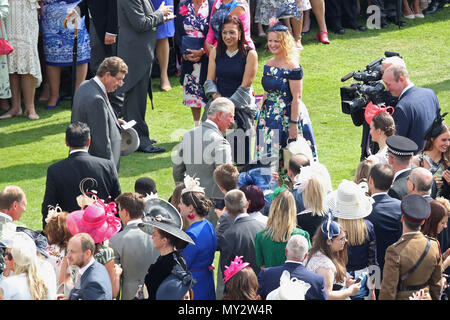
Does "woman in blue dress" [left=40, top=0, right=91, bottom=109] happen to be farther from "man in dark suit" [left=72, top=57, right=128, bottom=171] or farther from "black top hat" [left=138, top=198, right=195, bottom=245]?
"black top hat" [left=138, top=198, right=195, bottom=245]

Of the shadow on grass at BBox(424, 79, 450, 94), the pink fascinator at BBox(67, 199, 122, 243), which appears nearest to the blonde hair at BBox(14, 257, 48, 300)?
the pink fascinator at BBox(67, 199, 122, 243)

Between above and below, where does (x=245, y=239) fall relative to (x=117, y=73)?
below

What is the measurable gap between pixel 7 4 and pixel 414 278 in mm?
7332

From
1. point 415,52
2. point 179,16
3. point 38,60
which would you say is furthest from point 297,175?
point 415,52

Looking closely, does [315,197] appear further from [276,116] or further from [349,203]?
[276,116]

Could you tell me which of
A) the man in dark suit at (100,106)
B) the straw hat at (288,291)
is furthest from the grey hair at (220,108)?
the straw hat at (288,291)

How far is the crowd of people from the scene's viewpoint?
5.71m

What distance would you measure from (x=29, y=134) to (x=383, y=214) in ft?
19.9

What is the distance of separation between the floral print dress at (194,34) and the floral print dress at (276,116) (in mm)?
1661

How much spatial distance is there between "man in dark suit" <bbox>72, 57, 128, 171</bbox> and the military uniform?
3.37 meters

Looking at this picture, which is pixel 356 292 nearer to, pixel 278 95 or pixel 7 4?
pixel 278 95

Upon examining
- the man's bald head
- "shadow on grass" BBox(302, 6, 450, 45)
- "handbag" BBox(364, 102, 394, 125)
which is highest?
the man's bald head

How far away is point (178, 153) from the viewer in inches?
312

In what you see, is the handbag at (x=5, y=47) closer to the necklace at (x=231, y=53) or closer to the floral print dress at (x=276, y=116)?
the necklace at (x=231, y=53)
